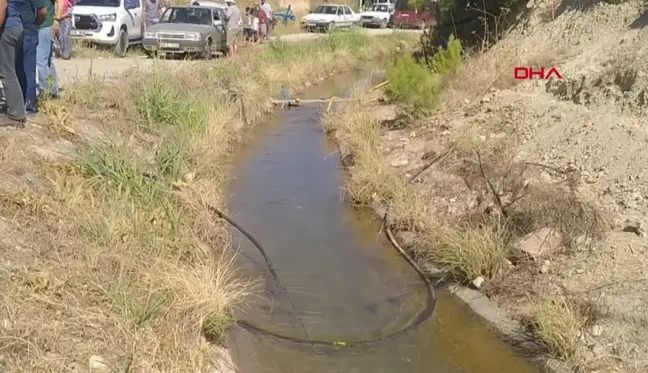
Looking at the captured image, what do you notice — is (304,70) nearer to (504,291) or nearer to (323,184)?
(323,184)

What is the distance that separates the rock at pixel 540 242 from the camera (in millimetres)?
6680

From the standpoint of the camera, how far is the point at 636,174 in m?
7.27

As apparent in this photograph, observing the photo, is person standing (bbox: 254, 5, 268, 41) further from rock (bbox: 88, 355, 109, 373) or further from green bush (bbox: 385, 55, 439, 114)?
rock (bbox: 88, 355, 109, 373)

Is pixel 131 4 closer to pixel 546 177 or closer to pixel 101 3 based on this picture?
pixel 101 3

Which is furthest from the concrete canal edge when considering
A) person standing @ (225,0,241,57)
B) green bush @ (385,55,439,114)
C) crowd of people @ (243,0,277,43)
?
crowd of people @ (243,0,277,43)

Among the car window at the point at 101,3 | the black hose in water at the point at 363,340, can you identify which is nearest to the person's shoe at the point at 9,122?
the black hose in water at the point at 363,340

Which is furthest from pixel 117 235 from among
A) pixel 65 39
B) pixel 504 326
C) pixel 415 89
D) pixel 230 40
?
pixel 230 40

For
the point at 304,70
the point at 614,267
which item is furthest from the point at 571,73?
the point at 304,70

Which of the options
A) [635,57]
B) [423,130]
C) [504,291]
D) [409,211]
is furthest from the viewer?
[423,130]

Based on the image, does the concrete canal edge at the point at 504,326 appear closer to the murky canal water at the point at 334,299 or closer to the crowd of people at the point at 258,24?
the murky canal water at the point at 334,299

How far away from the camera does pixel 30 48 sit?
7520 mm

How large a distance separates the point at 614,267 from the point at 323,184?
4.78 metres

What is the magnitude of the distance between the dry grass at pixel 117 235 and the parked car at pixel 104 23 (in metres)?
6.55

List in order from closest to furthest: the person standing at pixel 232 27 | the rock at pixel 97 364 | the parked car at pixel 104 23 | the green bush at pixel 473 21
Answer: the rock at pixel 97 364, the green bush at pixel 473 21, the parked car at pixel 104 23, the person standing at pixel 232 27
